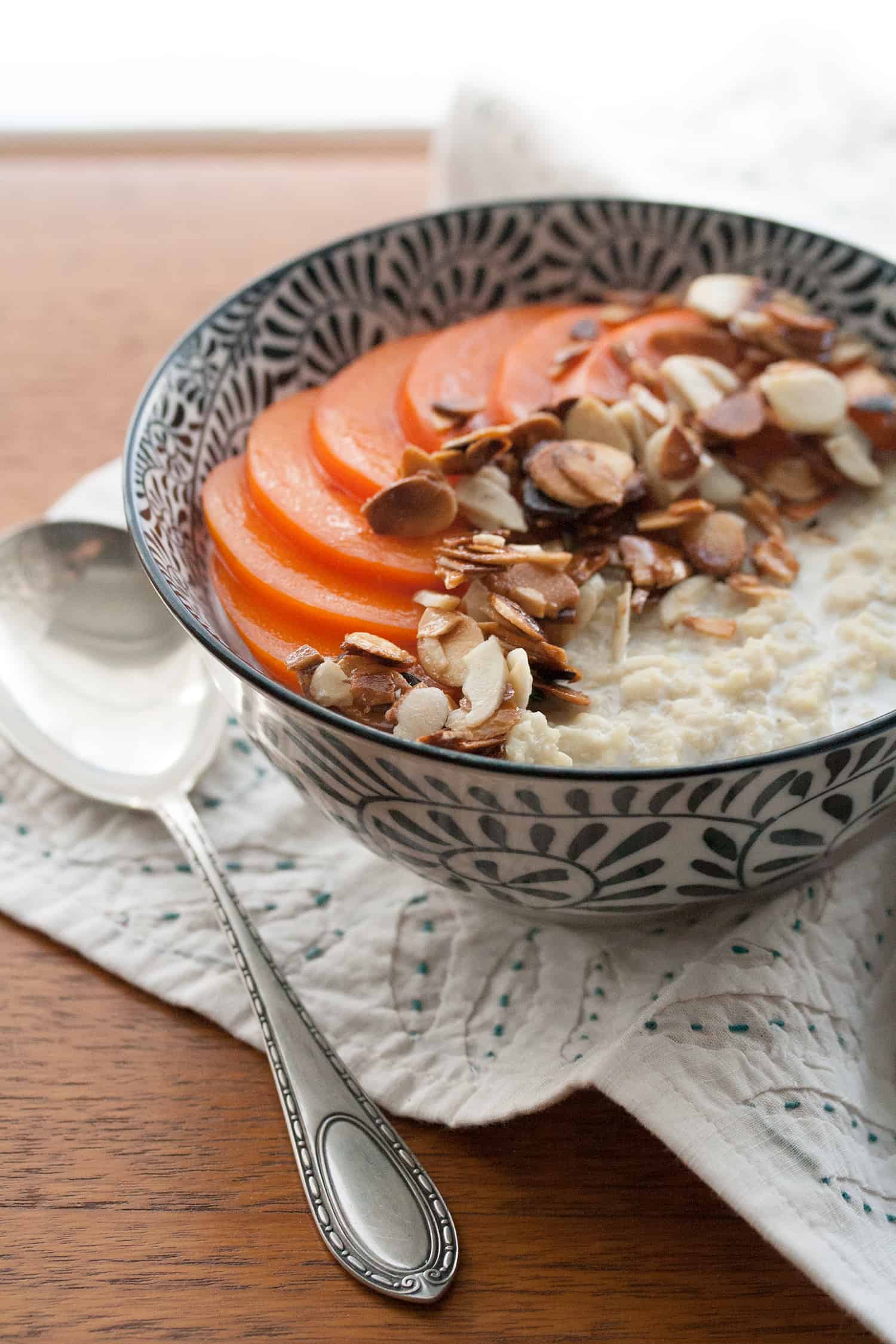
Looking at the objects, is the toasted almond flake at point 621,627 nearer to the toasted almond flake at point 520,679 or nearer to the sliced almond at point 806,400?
the toasted almond flake at point 520,679

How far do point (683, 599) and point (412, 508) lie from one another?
26cm

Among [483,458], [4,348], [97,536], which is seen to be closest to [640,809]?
[483,458]

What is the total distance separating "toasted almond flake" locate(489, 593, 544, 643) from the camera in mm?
1029

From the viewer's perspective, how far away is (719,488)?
4.11ft

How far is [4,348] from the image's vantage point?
1933mm

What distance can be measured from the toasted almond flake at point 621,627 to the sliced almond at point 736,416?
0.80 feet

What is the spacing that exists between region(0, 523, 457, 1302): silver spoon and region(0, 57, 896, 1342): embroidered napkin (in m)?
0.04

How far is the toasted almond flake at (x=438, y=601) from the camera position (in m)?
1.07

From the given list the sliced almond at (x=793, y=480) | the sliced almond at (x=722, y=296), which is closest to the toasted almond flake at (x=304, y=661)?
the sliced almond at (x=793, y=480)

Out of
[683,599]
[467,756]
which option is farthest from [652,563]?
[467,756]

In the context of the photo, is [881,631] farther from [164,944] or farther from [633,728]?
[164,944]

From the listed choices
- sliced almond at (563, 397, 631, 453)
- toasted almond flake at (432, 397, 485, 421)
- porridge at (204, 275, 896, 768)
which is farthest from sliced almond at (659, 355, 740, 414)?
toasted almond flake at (432, 397, 485, 421)

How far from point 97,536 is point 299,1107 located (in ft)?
2.44

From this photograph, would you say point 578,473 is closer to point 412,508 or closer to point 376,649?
point 412,508
